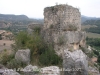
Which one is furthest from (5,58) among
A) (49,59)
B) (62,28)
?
(62,28)

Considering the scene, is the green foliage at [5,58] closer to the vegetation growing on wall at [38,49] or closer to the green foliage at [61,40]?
the vegetation growing on wall at [38,49]

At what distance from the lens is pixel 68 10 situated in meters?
9.68

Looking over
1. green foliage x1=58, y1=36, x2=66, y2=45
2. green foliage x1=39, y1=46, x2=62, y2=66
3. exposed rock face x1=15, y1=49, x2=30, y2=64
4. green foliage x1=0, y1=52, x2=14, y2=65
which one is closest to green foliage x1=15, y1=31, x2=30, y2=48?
green foliage x1=0, y1=52, x2=14, y2=65

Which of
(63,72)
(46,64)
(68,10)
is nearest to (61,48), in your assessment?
(46,64)

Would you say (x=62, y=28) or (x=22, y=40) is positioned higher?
(x=62, y=28)

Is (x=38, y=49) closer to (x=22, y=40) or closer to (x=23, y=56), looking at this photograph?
(x=22, y=40)

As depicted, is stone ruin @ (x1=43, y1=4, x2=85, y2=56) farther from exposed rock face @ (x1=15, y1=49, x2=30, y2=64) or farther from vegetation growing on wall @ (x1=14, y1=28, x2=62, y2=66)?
exposed rock face @ (x1=15, y1=49, x2=30, y2=64)

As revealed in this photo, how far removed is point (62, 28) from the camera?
9586 mm

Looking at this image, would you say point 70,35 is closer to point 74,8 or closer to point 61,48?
point 61,48

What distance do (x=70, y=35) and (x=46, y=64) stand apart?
184 cm

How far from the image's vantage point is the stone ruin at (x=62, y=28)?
9.50 m

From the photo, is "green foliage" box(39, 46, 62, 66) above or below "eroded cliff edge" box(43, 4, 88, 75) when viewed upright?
below

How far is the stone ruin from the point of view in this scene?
9.50 meters

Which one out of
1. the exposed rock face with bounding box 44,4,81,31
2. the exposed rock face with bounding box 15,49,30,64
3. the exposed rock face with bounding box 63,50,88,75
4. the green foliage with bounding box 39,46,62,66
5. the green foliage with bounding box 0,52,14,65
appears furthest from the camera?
the green foliage with bounding box 0,52,14,65
